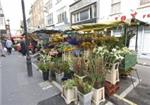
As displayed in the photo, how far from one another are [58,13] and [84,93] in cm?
2613

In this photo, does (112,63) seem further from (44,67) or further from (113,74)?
(44,67)

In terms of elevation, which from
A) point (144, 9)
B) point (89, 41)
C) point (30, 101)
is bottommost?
point (30, 101)

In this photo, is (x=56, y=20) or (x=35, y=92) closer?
(x=35, y=92)

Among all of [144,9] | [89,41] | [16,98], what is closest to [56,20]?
[144,9]

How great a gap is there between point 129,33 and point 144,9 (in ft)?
20.6

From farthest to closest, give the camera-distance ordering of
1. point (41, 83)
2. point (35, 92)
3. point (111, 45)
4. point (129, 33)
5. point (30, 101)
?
point (129, 33)
point (41, 83)
point (111, 45)
point (35, 92)
point (30, 101)

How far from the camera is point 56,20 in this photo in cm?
3088

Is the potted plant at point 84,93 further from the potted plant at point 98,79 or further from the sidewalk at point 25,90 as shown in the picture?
the sidewalk at point 25,90

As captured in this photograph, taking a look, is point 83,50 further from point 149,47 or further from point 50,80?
point 149,47

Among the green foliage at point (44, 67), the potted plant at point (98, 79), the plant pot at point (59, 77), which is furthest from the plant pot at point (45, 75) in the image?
the potted plant at point (98, 79)

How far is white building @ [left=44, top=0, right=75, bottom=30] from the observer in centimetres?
2519

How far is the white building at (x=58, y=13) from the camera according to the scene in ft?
82.6

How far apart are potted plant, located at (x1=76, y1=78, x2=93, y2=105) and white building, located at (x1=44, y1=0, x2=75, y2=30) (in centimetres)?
1876

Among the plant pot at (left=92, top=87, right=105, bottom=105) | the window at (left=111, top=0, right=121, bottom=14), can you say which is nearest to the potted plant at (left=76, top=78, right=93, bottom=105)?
the plant pot at (left=92, top=87, right=105, bottom=105)
